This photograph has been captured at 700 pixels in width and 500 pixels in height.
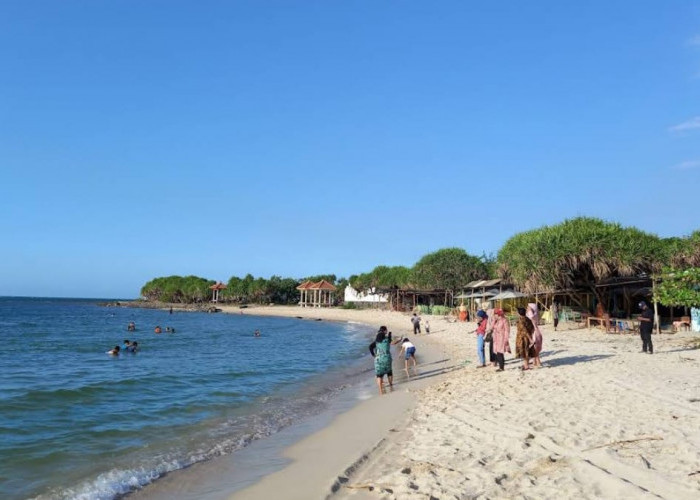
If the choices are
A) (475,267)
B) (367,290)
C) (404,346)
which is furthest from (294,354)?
(367,290)

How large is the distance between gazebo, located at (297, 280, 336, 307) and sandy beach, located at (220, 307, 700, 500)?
7072 cm

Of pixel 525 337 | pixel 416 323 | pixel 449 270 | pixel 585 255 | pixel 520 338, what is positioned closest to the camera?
pixel 525 337

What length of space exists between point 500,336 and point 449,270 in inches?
1702

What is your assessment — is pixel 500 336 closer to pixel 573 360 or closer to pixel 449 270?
pixel 573 360

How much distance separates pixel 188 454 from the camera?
7.51 metres

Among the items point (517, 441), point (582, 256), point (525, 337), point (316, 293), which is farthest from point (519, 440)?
point (316, 293)

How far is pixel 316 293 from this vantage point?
87375 millimetres

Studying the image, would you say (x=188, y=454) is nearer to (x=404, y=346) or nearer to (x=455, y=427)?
(x=455, y=427)

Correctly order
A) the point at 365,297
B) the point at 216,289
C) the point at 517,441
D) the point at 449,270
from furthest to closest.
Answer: the point at 216,289
the point at 365,297
the point at 449,270
the point at 517,441

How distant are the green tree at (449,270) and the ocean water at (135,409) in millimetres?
32791

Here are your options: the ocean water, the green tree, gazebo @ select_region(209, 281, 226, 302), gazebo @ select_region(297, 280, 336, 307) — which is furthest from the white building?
the ocean water

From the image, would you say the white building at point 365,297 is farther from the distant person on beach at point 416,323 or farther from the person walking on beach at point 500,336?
the person walking on beach at point 500,336

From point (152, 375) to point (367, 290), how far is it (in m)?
62.4

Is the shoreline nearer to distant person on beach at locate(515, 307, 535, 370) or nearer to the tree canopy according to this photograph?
distant person on beach at locate(515, 307, 535, 370)
